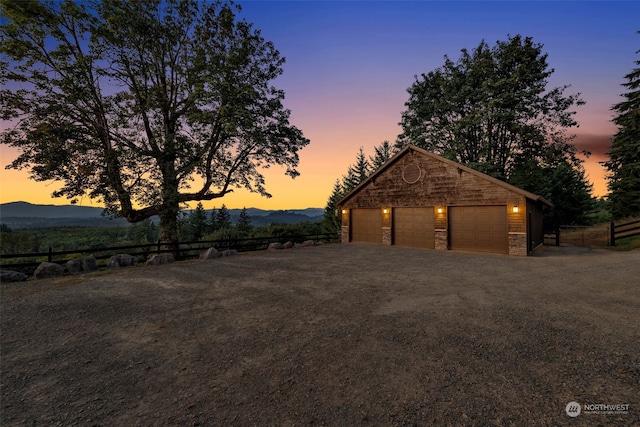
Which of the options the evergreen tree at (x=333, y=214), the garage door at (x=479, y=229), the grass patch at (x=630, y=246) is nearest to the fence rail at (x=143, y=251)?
the garage door at (x=479, y=229)

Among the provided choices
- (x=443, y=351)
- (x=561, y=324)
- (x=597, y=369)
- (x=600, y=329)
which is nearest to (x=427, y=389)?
(x=443, y=351)

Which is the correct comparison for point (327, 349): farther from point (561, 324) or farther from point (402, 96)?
point (402, 96)

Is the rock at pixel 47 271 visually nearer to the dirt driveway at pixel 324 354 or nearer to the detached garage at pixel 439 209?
the dirt driveway at pixel 324 354

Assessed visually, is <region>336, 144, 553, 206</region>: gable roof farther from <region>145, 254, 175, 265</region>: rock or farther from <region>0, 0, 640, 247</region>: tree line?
<region>145, 254, 175, 265</region>: rock

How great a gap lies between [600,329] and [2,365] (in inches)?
355

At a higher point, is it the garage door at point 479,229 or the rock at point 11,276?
the garage door at point 479,229

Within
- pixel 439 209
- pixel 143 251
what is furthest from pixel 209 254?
pixel 439 209

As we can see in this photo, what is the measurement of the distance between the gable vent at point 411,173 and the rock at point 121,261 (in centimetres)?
1572

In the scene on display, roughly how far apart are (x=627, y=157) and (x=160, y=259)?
120 feet

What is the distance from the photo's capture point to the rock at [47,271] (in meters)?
8.55

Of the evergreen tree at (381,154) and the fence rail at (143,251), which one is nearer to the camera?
the fence rail at (143,251)

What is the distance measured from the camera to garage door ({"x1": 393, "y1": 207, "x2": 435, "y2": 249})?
16.0 metres

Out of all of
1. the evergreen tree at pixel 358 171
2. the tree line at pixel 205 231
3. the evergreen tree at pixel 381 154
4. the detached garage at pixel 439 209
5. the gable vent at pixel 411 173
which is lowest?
the tree line at pixel 205 231

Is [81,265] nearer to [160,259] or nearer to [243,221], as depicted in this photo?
[160,259]
